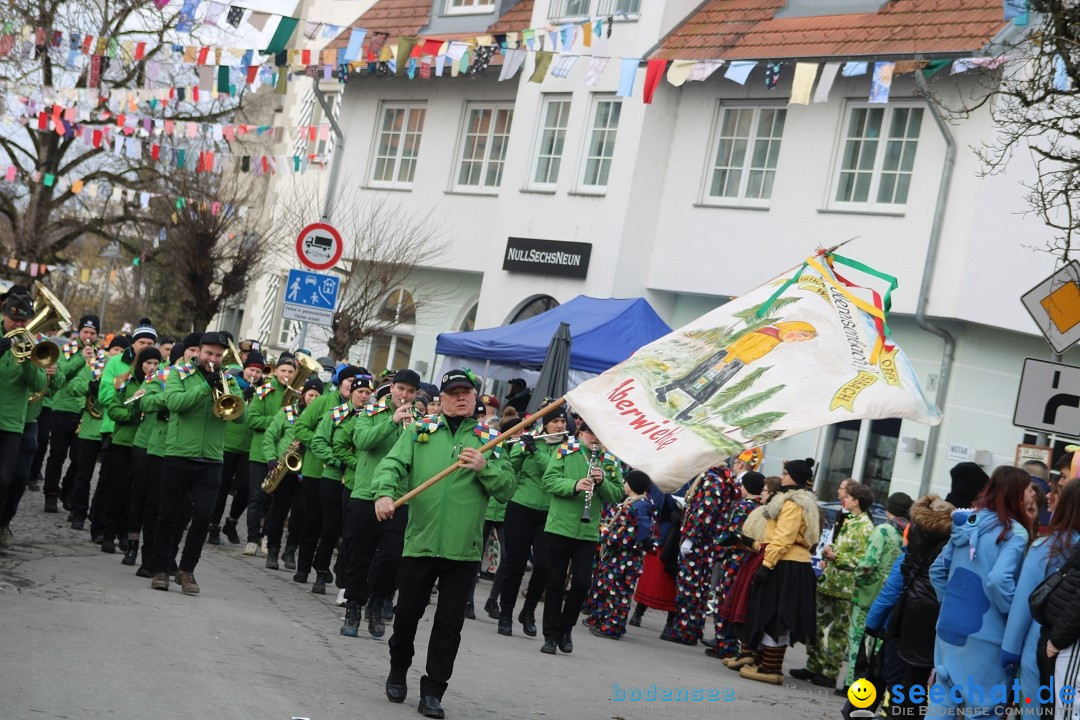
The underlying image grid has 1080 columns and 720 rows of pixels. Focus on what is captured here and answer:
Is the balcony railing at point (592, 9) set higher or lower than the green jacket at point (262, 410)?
higher

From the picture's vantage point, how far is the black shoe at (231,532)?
17.2 m

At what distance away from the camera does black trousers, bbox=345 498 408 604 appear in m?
11.4

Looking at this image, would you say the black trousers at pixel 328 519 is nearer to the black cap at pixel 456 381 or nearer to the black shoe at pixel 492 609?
the black shoe at pixel 492 609

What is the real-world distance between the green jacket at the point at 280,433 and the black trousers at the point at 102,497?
157 centimetres

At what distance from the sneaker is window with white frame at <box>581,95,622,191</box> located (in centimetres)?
1492

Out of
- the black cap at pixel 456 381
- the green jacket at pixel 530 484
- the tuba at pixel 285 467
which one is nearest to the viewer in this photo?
the black cap at pixel 456 381

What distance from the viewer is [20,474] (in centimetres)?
1314

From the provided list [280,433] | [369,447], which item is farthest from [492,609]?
[369,447]

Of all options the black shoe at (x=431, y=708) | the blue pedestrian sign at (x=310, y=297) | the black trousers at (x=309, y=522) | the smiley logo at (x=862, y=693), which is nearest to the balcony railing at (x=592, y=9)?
the blue pedestrian sign at (x=310, y=297)

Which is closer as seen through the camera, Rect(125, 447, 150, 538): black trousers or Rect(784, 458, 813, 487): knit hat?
Rect(784, 458, 813, 487): knit hat

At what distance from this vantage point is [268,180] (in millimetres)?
38156

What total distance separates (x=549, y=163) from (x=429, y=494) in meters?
18.7

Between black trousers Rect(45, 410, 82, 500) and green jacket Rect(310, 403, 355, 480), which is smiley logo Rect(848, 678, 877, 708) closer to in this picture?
green jacket Rect(310, 403, 355, 480)

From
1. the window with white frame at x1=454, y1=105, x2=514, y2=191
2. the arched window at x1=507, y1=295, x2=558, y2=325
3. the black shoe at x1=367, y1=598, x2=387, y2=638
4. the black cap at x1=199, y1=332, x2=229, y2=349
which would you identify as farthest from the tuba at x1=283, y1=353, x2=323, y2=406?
the window with white frame at x1=454, y1=105, x2=514, y2=191
